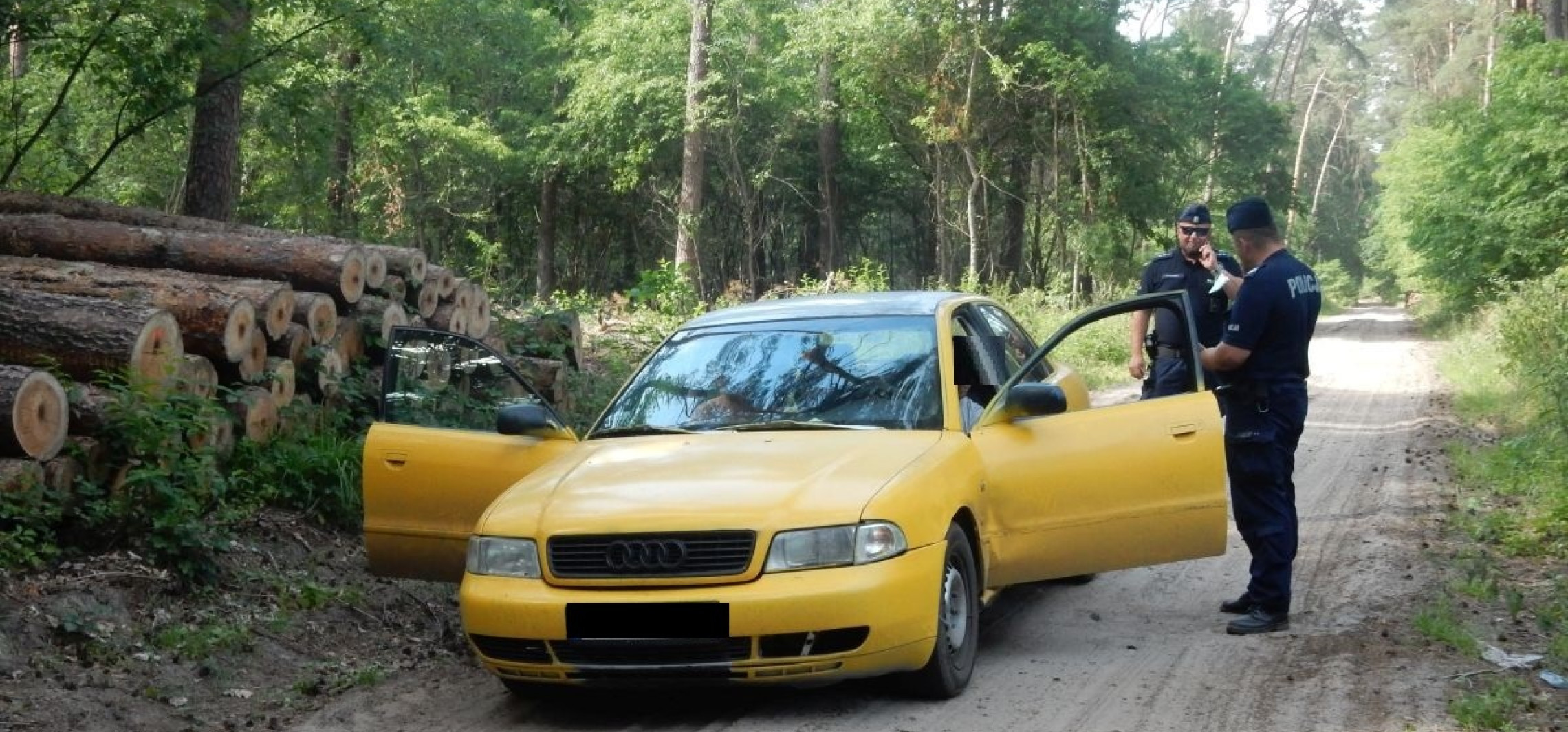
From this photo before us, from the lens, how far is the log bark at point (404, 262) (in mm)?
10867

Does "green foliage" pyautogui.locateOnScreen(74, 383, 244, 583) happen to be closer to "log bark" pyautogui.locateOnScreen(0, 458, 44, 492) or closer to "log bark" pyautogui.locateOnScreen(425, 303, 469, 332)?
"log bark" pyautogui.locateOnScreen(0, 458, 44, 492)

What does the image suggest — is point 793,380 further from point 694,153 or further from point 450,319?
point 694,153

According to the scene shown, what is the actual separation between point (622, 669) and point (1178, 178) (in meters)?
32.7

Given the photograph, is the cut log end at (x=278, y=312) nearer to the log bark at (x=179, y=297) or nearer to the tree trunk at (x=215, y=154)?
the log bark at (x=179, y=297)

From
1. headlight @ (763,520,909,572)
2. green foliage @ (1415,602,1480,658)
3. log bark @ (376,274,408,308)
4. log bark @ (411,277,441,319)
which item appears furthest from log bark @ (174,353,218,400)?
green foliage @ (1415,602,1480,658)

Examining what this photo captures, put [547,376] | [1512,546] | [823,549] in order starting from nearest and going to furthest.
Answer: [823,549] → [1512,546] → [547,376]

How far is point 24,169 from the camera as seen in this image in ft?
51.6

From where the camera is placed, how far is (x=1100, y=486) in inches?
236

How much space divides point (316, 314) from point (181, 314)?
1098 millimetres

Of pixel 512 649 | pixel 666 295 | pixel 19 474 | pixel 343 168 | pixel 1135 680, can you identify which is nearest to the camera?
pixel 512 649

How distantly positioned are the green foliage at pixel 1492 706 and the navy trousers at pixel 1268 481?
128 cm

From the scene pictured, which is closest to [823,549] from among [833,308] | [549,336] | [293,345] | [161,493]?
[833,308]

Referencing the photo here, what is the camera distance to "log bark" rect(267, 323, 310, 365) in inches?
368

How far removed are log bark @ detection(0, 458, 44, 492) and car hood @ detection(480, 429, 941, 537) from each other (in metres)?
2.72
